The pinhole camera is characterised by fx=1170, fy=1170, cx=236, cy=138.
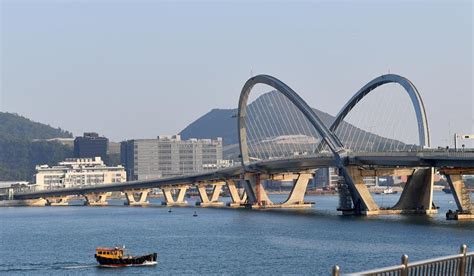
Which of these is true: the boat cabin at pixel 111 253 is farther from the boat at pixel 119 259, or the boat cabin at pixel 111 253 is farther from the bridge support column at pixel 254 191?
the bridge support column at pixel 254 191

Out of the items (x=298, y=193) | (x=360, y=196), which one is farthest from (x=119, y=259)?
(x=298, y=193)

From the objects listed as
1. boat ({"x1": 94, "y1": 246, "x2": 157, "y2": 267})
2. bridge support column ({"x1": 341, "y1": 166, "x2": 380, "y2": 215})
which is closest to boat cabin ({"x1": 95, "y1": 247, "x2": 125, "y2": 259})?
boat ({"x1": 94, "y1": 246, "x2": 157, "y2": 267})

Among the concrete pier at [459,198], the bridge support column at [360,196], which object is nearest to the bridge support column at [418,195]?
the bridge support column at [360,196]

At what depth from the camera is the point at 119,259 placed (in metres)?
66.3

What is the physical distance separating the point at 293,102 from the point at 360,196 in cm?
2229

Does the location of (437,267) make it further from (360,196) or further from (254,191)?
(254,191)

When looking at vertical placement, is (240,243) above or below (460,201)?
below

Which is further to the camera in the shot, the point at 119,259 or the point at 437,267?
the point at 119,259

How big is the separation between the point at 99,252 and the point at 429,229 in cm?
2939

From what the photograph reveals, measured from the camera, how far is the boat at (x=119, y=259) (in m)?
65.4

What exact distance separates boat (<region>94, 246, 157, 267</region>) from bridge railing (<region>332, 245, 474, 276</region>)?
45.3 m

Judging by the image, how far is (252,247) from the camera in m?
75.3

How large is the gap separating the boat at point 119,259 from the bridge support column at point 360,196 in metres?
51.8

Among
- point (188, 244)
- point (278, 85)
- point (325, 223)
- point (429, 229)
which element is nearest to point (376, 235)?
point (429, 229)
